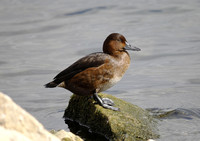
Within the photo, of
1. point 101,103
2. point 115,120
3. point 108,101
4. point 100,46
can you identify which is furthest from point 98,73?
point 100,46

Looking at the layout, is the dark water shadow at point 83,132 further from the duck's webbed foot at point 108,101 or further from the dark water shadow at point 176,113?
the dark water shadow at point 176,113

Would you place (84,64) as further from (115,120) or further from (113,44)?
→ (115,120)

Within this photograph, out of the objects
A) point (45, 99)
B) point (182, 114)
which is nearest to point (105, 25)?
point (45, 99)

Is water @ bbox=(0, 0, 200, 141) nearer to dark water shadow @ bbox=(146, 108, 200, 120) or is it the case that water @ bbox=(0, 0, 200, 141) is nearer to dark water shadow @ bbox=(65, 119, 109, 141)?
dark water shadow @ bbox=(146, 108, 200, 120)

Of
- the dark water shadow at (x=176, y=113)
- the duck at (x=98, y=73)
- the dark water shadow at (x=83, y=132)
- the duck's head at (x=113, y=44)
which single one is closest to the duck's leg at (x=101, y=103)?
the duck at (x=98, y=73)

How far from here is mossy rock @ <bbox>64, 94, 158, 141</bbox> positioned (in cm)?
580

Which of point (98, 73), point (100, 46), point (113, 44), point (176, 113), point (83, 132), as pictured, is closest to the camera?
point (98, 73)

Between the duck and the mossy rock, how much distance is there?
163mm

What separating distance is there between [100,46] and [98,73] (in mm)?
6479

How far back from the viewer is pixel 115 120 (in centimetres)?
586

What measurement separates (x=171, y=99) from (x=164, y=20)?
7.65m

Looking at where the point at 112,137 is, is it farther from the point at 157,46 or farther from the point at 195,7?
the point at 195,7

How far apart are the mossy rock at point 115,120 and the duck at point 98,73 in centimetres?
16

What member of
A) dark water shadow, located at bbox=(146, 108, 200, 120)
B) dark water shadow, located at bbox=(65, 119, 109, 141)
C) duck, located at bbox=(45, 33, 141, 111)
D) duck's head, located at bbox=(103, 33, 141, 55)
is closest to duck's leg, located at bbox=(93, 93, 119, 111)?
duck, located at bbox=(45, 33, 141, 111)
